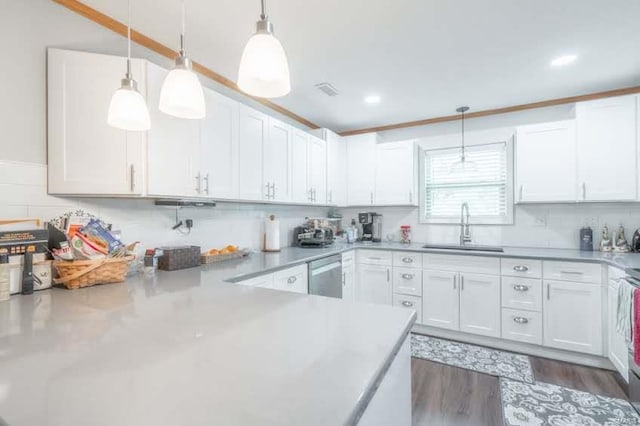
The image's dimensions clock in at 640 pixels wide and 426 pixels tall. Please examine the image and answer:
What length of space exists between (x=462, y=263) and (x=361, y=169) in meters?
1.65

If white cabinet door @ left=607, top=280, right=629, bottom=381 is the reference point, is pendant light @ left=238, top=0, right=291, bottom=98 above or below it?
above

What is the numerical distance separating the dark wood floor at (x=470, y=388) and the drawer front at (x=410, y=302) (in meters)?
0.63

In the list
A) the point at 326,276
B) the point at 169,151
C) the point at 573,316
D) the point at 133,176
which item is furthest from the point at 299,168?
the point at 573,316

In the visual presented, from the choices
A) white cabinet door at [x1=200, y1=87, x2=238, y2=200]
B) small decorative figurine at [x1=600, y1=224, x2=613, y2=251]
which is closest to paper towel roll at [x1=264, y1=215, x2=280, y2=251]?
white cabinet door at [x1=200, y1=87, x2=238, y2=200]

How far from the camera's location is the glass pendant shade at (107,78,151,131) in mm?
1167

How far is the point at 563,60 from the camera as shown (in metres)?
2.33

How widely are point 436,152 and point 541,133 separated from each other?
107cm

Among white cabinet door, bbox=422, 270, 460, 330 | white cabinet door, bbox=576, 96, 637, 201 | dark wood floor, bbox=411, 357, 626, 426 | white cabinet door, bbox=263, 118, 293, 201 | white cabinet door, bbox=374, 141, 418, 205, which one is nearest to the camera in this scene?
dark wood floor, bbox=411, 357, 626, 426

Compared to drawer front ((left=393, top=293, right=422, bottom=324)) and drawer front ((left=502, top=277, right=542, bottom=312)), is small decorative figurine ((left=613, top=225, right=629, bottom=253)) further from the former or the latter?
drawer front ((left=393, top=293, right=422, bottom=324))

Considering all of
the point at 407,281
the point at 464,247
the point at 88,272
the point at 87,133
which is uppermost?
the point at 87,133

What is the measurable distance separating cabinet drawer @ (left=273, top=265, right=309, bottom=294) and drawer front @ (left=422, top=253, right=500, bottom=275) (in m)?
1.38

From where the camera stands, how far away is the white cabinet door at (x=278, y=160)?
9.07 ft

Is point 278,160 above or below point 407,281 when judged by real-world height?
above

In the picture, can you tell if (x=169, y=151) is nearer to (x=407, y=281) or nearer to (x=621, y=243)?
(x=407, y=281)
